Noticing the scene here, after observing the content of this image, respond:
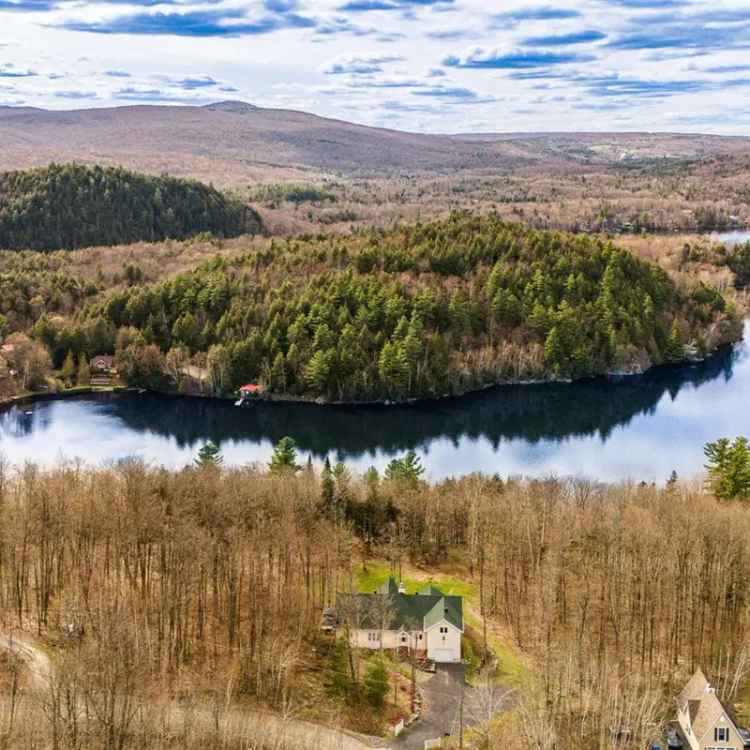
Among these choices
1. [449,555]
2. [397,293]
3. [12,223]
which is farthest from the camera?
[12,223]

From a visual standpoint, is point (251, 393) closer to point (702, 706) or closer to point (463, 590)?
point (463, 590)

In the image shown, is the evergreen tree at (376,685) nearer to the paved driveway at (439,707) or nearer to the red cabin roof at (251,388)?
the paved driveway at (439,707)

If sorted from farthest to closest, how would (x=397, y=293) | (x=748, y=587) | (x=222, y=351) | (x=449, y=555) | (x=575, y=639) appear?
(x=397, y=293) < (x=222, y=351) < (x=449, y=555) < (x=748, y=587) < (x=575, y=639)

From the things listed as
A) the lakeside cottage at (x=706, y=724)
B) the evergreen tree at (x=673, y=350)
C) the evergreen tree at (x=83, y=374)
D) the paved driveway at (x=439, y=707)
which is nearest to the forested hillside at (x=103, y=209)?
the evergreen tree at (x=83, y=374)

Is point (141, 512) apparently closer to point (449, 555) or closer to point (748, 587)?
point (449, 555)

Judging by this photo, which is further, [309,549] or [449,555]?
[449,555]

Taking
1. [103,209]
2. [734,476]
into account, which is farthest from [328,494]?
[103,209]

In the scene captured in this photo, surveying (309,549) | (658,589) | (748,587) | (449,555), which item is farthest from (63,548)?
(748,587)
